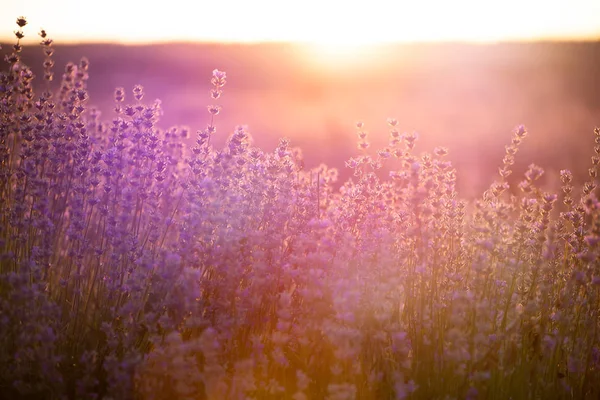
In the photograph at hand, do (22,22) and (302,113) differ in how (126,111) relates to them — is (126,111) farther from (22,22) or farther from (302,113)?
(302,113)

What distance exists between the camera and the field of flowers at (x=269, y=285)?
2779mm

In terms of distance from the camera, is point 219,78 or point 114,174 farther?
point 219,78

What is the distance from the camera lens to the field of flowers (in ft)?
9.12

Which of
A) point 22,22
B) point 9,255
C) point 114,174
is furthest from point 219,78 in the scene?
point 9,255

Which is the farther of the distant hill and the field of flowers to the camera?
the distant hill

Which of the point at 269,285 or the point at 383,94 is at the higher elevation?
the point at 383,94

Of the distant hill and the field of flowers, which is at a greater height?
the distant hill

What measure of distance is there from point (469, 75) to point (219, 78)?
3170 centimetres

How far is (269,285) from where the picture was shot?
3371mm

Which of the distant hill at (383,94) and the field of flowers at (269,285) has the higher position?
the distant hill at (383,94)

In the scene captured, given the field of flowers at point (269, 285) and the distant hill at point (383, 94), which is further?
the distant hill at point (383, 94)

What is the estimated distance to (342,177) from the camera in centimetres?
1036

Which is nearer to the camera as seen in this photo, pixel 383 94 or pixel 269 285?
pixel 269 285

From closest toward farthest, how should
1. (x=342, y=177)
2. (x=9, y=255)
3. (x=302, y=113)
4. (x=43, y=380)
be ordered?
(x=43, y=380), (x=9, y=255), (x=342, y=177), (x=302, y=113)
